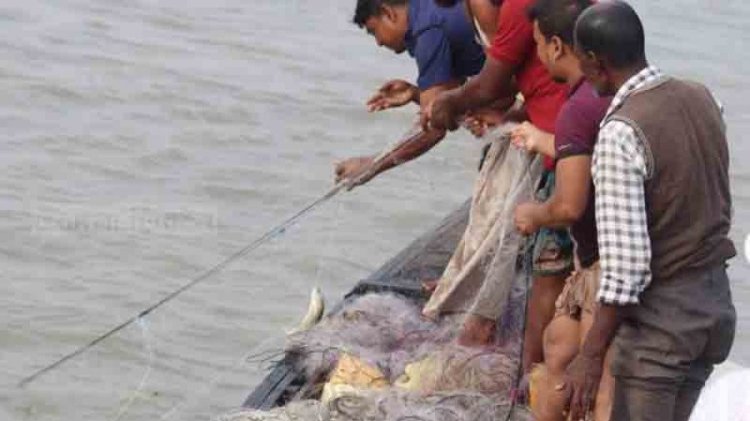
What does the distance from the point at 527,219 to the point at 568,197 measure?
0.82ft

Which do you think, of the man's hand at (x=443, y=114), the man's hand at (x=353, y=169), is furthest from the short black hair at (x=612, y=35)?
the man's hand at (x=353, y=169)

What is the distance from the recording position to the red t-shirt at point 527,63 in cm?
497

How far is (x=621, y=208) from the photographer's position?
3.86 meters

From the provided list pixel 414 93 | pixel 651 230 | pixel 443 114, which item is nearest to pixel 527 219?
pixel 651 230

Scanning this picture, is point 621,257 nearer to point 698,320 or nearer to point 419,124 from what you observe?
point 698,320

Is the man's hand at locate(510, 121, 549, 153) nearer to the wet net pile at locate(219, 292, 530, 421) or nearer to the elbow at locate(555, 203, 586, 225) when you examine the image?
the elbow at locate(555, 203, 586, 225)

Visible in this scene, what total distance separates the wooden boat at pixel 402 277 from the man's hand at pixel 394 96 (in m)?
0.71

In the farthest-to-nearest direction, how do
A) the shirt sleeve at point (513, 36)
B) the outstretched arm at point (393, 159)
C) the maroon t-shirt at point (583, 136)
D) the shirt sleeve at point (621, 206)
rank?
the outstretched arm at point (393, 159)
the shirt sleeve at point (513, 36)
the maroon t-shirt at point (583, 136)
the shirt sleeve at point (621, 206)

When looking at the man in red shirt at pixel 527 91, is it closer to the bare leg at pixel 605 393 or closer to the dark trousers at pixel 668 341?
the bare leg at pixel 605 393

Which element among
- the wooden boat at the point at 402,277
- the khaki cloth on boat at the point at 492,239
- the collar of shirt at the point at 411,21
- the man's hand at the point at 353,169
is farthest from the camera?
the man's hand at the point at 353,169

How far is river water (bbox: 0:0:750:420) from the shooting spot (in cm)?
763

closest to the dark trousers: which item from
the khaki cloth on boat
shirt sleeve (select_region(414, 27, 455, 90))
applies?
the khaki cloth on boat

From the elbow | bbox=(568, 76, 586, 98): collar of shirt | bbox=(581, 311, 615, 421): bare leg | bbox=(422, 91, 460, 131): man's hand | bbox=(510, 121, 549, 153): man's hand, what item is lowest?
bbox=(581, 311, 615, 421): bare leg

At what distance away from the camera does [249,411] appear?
4875 millimetres
